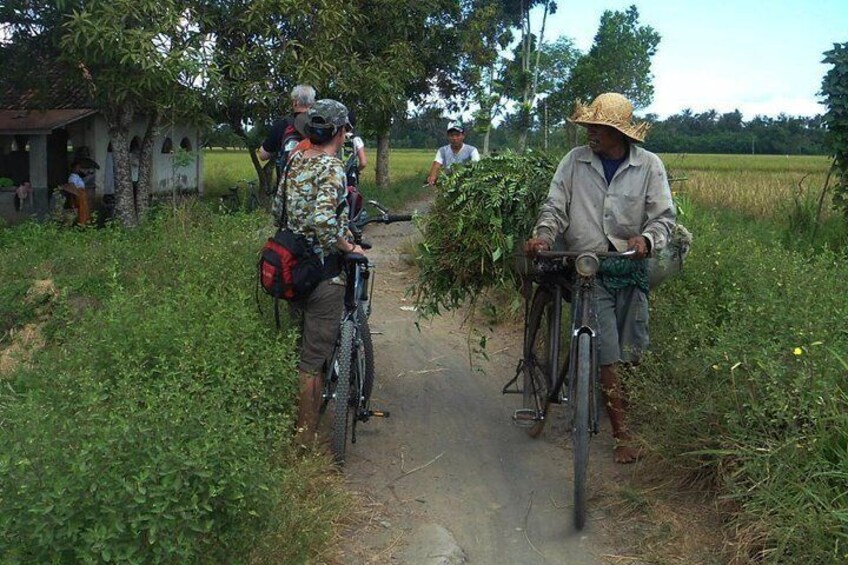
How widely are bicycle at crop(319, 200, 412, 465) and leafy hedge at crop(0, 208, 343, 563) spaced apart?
30 centimetres

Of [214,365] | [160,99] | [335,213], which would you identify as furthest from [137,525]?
[160,99]

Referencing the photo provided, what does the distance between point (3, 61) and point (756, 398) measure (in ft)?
43.4

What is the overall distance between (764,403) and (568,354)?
3.94 ft

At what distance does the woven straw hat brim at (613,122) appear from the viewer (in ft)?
15.4

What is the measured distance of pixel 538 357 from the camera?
5.61 m

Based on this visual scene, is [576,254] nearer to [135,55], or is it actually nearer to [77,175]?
[135,55]

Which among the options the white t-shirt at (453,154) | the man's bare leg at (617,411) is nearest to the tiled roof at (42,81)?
the white t-shirt at (453,154)

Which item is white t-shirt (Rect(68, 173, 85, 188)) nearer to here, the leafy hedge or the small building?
the small building

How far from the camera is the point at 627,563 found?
387 centimetres

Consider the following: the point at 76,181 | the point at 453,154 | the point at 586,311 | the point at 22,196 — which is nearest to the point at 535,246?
the point at 586,311

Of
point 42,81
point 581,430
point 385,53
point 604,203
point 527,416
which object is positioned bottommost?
point 527,416

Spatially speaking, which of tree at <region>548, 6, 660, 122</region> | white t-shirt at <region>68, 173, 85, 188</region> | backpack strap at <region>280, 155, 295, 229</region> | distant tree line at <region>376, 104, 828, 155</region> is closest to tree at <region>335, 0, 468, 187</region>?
white t-shirt at <region>68, 173, 85, 188</region>

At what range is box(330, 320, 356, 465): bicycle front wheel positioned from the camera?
4.58 meters

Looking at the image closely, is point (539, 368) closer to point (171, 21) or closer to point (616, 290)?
point (616, 290)
